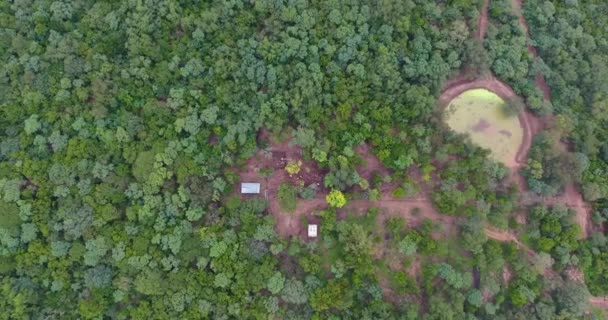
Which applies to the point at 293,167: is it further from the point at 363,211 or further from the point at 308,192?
the point at 363,211

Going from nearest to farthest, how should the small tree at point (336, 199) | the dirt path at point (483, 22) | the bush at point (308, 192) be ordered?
the small tree at point (336, 199), the bush at point (308, 192), the dirt path at point (483, 22)

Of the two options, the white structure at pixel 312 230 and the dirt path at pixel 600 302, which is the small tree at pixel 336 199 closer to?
the white structure at pixel 312 230

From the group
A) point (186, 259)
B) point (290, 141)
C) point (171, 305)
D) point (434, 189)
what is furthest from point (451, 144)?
point (171, 305)

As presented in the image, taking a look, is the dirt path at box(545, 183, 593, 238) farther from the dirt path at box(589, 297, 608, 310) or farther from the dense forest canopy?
the dirt path at box(589, 297, 608, 310)

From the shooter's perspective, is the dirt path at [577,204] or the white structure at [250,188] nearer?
the white structure at [250,188]

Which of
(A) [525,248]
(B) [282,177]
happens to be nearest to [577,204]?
(A) [525,248]

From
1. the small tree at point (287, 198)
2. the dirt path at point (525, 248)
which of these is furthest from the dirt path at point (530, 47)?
the small tree at point (287, 198)
